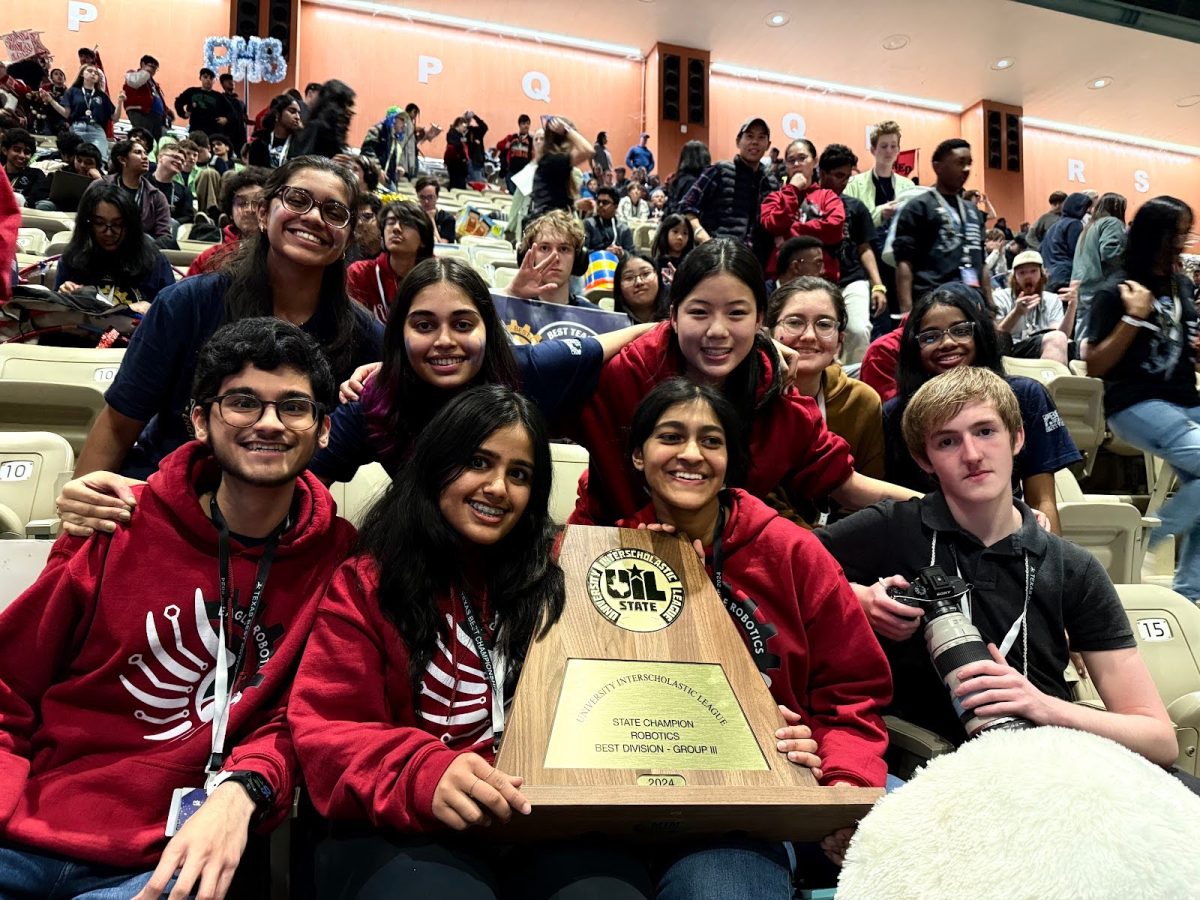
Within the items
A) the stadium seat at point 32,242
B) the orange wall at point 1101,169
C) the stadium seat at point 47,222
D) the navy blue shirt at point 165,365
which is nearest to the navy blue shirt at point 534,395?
the navy blue shirt at point 165,365

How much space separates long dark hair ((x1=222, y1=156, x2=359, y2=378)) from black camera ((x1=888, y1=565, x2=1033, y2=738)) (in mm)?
1501

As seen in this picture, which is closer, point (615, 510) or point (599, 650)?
point (599, 650)

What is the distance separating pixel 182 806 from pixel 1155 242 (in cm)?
355

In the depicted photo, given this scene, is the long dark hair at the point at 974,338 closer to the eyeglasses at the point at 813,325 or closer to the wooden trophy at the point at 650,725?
the eyeglasses at the point at 813,325

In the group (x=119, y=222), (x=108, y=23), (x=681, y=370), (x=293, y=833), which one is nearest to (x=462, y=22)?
(x=108, y=23)

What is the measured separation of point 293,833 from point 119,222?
3188 millimetres

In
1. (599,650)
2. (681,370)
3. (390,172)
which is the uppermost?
(390,172)

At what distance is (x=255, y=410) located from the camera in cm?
154

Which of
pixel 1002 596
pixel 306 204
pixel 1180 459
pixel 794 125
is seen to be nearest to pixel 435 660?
pixel 1002 596

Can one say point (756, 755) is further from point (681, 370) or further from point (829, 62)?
point (829, 62)

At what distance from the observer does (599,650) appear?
142 centimetres

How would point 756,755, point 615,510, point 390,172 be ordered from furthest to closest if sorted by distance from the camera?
1. point 390,172
2. point 615,510
3. point 756,755

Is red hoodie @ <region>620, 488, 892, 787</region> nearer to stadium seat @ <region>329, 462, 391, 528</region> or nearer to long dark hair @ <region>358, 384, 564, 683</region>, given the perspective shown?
long dark hair @ <region>358, 384, 564, 683</region>

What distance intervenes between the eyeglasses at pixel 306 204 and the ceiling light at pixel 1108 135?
64.4 ft
